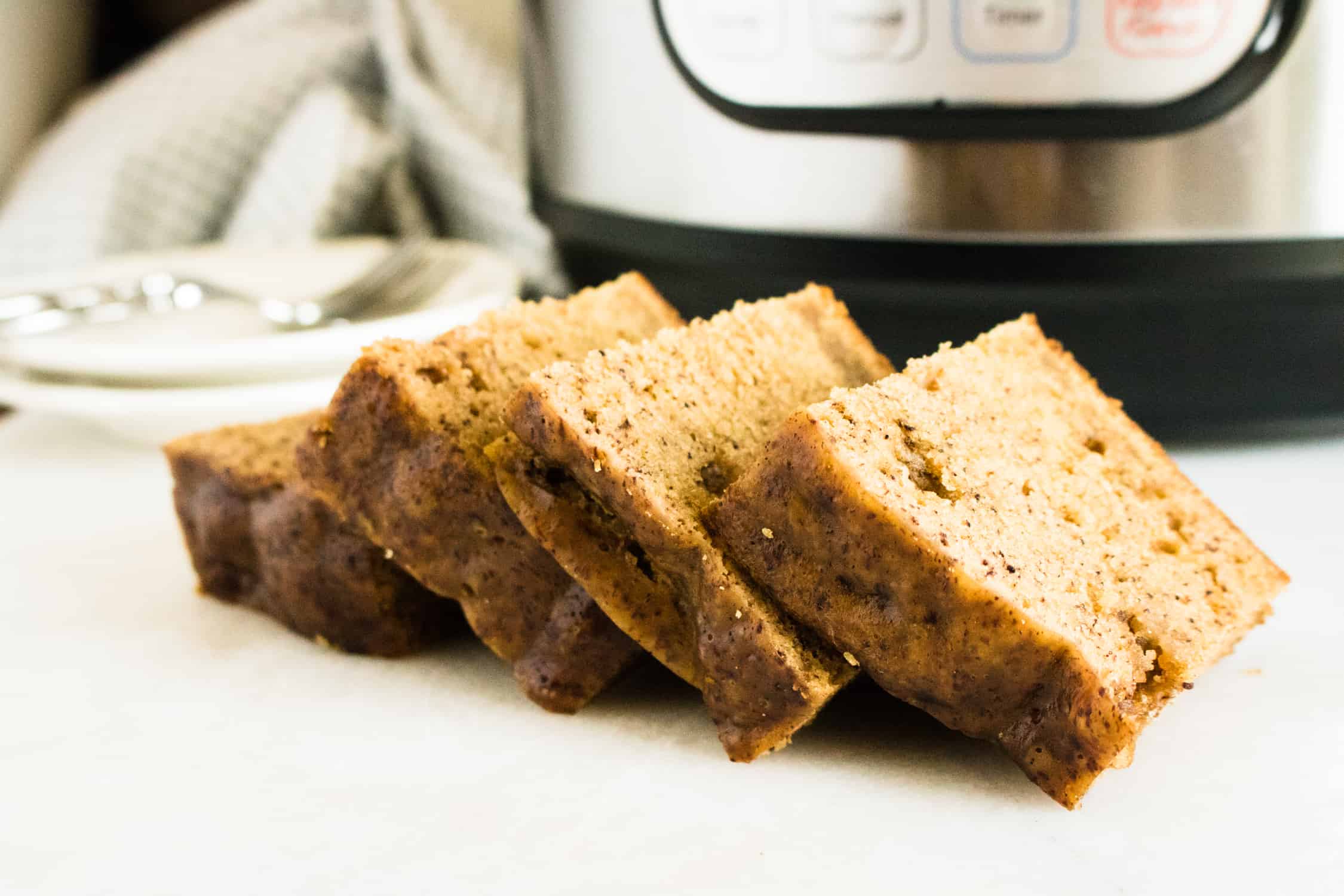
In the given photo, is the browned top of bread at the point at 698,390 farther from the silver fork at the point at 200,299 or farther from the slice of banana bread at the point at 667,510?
the silver fork at the point at 200,299

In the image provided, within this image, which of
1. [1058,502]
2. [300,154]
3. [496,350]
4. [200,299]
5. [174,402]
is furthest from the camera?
[300,154]

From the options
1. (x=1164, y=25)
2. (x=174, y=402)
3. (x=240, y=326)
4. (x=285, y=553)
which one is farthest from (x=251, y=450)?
(x=1164, y=25)

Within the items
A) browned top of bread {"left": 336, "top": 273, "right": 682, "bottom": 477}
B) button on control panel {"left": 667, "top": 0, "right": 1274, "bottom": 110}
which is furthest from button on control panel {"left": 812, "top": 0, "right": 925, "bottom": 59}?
browned top of bread {"left": 336, "top": 273, "right": 682, "bottom": 477}

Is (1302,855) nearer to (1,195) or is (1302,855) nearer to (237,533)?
(237,533)

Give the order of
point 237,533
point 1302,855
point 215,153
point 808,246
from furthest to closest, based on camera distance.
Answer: point 215,153 → point 808,246 → point 237,533 → point 1302,855

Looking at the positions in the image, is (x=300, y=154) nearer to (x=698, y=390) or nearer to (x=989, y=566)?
(x=698, y=390)

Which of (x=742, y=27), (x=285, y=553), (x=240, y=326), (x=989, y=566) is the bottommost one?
(x=240, y=326)

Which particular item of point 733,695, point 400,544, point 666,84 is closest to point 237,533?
point 400,544
